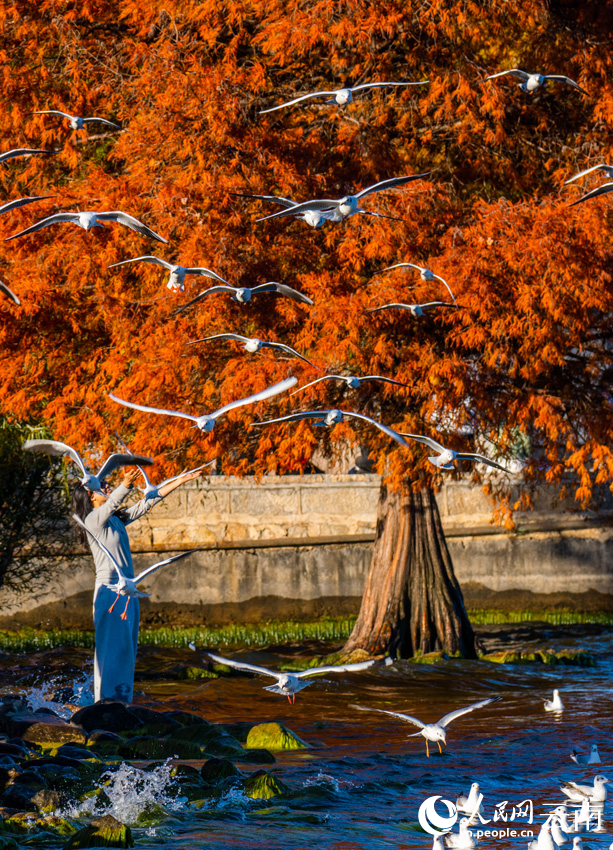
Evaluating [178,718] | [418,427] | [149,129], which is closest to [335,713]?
[178,718]

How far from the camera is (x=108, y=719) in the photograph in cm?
811

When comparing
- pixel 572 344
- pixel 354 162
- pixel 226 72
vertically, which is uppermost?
pixel 226 72

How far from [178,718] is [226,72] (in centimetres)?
575

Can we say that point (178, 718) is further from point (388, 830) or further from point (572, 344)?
point (572, 344)

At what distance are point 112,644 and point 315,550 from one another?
8672 mm

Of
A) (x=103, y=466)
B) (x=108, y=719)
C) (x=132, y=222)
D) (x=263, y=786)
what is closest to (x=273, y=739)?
(x=108, y=719)

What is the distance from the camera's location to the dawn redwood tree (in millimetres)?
9648

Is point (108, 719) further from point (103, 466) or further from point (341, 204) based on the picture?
point (341, 204)

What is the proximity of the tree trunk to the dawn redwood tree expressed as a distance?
5.39ft

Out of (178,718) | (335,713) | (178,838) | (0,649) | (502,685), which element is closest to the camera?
(178,838)

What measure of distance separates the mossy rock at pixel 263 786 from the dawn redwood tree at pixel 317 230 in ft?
12.4

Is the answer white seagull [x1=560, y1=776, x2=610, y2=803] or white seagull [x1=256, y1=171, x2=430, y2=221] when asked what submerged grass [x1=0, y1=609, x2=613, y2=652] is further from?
white seagull [x1=560, y1=776, x2=610, y2=803]

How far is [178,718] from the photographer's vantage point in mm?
8539

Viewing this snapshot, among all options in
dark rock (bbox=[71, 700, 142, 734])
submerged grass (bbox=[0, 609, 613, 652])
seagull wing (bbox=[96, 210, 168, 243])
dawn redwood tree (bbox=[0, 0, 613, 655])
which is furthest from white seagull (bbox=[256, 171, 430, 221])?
submerged grass (bbox=[0, 609, 613, 652])
